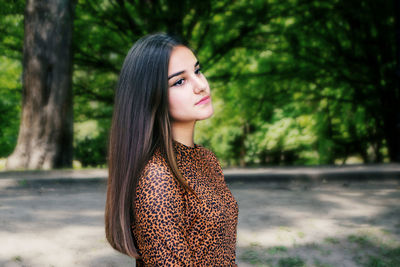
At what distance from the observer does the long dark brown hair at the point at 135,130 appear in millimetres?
1576

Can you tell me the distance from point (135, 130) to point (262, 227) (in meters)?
3.17

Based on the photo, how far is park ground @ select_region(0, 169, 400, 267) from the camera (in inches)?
143

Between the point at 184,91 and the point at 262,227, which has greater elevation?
the point at 184,91

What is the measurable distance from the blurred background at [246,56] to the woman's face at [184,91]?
322 inches

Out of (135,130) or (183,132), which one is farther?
(183,132)

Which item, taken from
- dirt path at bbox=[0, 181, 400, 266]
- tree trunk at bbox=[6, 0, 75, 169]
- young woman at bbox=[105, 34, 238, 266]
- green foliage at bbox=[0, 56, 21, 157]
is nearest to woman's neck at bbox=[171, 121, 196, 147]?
young woman at bbox=[105, 34, 238, 266]

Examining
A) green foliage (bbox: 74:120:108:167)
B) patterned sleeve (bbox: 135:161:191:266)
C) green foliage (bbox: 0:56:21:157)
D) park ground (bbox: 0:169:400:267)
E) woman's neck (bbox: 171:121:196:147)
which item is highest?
green foliage (bbox: 0:56:21:157)

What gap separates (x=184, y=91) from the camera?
1.67 metres

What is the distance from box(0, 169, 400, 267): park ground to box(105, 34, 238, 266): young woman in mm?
2023

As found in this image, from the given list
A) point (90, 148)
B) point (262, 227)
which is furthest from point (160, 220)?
point (90, 148)

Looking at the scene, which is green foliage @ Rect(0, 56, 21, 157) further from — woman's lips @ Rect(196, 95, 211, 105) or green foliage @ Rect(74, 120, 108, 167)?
woman's lips @ Rect(196, 95, 211, 105)

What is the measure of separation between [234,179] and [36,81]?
4733 mm

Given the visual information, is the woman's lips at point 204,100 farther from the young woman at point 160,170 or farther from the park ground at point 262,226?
the park ground at point 262,226

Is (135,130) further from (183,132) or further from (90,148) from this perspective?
(90,148)
